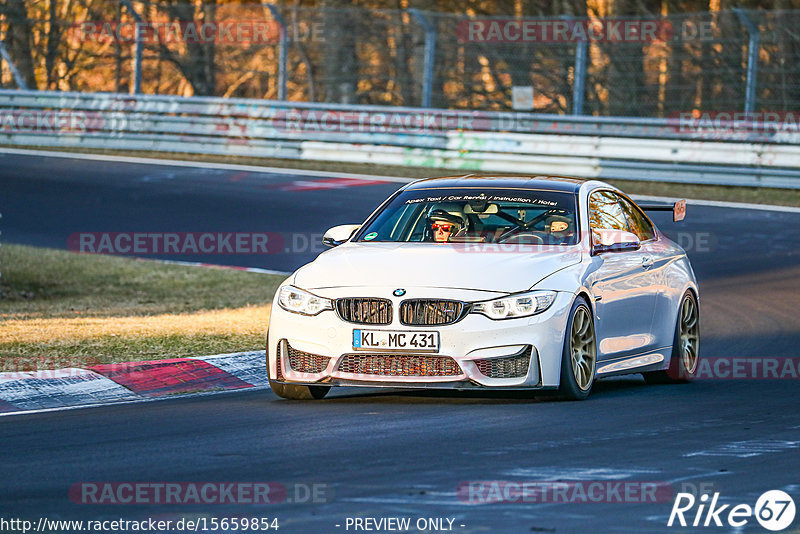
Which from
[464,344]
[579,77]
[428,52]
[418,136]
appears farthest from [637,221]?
[428,52]

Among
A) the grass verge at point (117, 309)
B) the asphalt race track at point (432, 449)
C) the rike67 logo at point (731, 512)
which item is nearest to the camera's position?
the rike67 logo at point (731, 512)

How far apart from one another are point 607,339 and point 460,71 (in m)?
18.5

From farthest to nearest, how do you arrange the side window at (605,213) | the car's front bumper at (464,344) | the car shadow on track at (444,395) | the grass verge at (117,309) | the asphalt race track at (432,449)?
1. the grass verge at (117,309)
2. the side window at (605,213)
3. the car shadow on track at (444,395)
4. the car's front bumper at (464,344)
5. the asphalt race track at (432,449)

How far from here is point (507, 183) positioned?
10.6m

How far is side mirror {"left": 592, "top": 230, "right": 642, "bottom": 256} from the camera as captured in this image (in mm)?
10102

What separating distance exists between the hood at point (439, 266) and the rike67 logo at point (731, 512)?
2.90 metres

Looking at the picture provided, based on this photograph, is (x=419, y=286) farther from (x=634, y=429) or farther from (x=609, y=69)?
(x=609, y=69)

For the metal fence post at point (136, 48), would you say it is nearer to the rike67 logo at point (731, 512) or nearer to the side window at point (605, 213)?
the side window at point (605, 213)

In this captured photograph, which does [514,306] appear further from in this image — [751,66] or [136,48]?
[136,48]

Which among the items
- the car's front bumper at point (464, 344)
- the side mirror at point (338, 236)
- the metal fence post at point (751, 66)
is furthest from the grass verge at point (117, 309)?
the metal fence post at point (751, 66)

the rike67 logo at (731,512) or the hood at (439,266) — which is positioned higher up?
the hood at (439,266)

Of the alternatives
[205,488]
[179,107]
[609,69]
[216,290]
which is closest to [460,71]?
[609,69]

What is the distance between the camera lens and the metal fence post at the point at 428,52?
87.8 feet

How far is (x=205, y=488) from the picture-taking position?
261 inches
